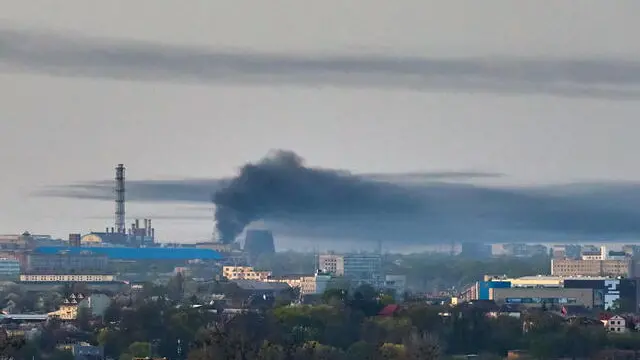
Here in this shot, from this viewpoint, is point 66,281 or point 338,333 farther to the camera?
point 66,281

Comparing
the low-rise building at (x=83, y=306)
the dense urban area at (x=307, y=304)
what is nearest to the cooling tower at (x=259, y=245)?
the dense urban area at (x=307, y=304)

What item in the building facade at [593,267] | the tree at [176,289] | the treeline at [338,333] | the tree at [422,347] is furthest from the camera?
the building facade at [593,267]

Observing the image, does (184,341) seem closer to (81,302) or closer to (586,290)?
(81,302)

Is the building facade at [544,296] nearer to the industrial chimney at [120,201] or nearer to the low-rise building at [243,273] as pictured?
the low-rise building at [243,273]

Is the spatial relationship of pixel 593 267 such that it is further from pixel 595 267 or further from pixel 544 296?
pixel 544 296

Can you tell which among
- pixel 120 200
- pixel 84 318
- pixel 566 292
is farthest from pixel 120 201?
pixel 84 318
